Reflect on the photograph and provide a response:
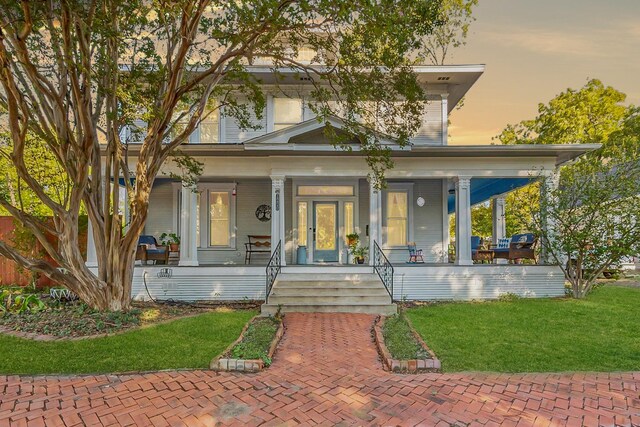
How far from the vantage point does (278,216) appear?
1016cm

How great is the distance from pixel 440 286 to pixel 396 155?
3748 mm

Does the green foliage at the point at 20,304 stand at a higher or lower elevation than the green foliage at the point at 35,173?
lower

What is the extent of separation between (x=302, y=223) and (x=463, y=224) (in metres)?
4.80

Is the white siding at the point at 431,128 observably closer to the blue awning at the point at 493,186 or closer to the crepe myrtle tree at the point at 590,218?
the blue awning at the point at 493,186

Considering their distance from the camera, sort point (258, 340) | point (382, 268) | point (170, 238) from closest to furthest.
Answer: point (258, 340) < point (382, 268) < point (170, 238)

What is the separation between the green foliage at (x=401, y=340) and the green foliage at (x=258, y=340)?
1833mm

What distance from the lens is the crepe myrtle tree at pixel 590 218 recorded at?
29.8 ft

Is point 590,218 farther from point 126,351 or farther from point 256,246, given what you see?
point 126,351

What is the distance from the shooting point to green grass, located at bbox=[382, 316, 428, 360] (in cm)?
525

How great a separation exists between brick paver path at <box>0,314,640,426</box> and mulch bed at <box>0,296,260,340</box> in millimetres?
1868

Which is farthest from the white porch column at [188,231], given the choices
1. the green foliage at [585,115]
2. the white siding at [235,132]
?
the green foliage at [585,115]

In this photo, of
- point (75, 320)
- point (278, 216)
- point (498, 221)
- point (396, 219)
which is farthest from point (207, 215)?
point (498, 221)

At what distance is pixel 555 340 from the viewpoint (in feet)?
20.0

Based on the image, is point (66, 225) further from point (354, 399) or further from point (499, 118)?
point (499, 118)
